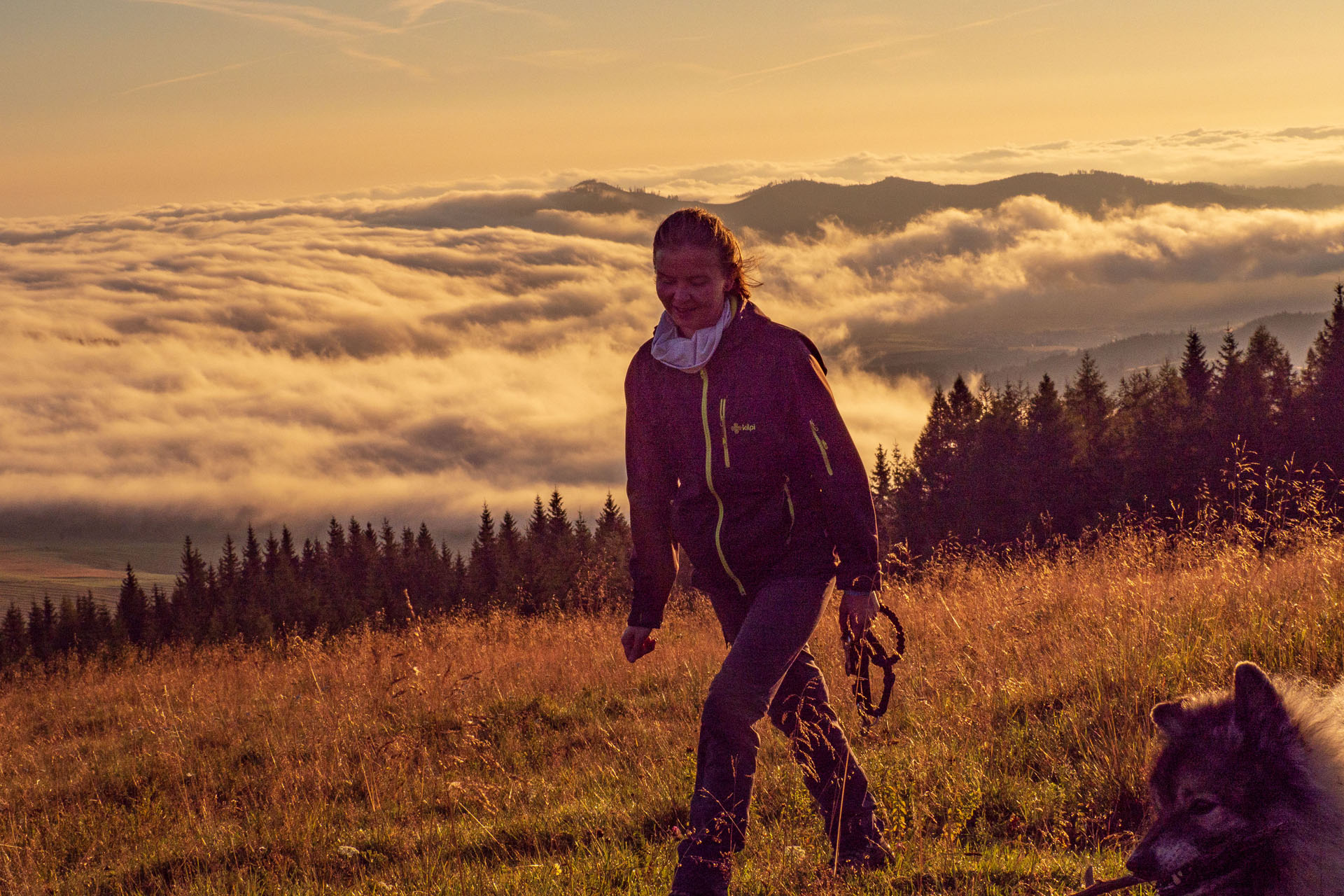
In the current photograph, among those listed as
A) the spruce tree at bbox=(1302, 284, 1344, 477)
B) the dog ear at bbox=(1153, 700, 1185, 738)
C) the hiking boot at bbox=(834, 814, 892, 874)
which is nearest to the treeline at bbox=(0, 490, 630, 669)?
the spruce tree at bbox=(1302, 284, 1344, 477)

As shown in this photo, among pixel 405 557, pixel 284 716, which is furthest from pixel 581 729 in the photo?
pixel 405 557

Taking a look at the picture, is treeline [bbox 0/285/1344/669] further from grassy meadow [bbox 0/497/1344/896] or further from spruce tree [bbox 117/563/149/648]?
grassy meadow [bbox 0/497/1344/896]

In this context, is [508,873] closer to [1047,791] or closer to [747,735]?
[747,735]

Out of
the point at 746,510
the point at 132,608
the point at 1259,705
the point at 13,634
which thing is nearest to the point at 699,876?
the point at 746,510

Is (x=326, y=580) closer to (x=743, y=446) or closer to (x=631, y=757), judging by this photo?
(x=631, y=757)

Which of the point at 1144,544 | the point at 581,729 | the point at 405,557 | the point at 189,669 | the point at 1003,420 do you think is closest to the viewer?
the point at 581,729

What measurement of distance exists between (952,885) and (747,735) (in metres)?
1.06

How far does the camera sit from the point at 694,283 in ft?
12.1

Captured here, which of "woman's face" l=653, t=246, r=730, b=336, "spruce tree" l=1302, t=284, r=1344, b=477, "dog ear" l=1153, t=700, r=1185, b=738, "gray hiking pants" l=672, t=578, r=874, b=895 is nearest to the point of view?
"dog ear" l=1153, t=700, r=1185, b=738

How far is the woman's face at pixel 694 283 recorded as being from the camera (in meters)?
3.67

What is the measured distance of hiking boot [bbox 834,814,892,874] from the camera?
385 cm

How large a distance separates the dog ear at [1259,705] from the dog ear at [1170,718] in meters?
0.22

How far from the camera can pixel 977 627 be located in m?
7.66

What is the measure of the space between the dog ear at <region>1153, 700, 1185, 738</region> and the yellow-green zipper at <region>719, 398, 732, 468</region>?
1.56 m
